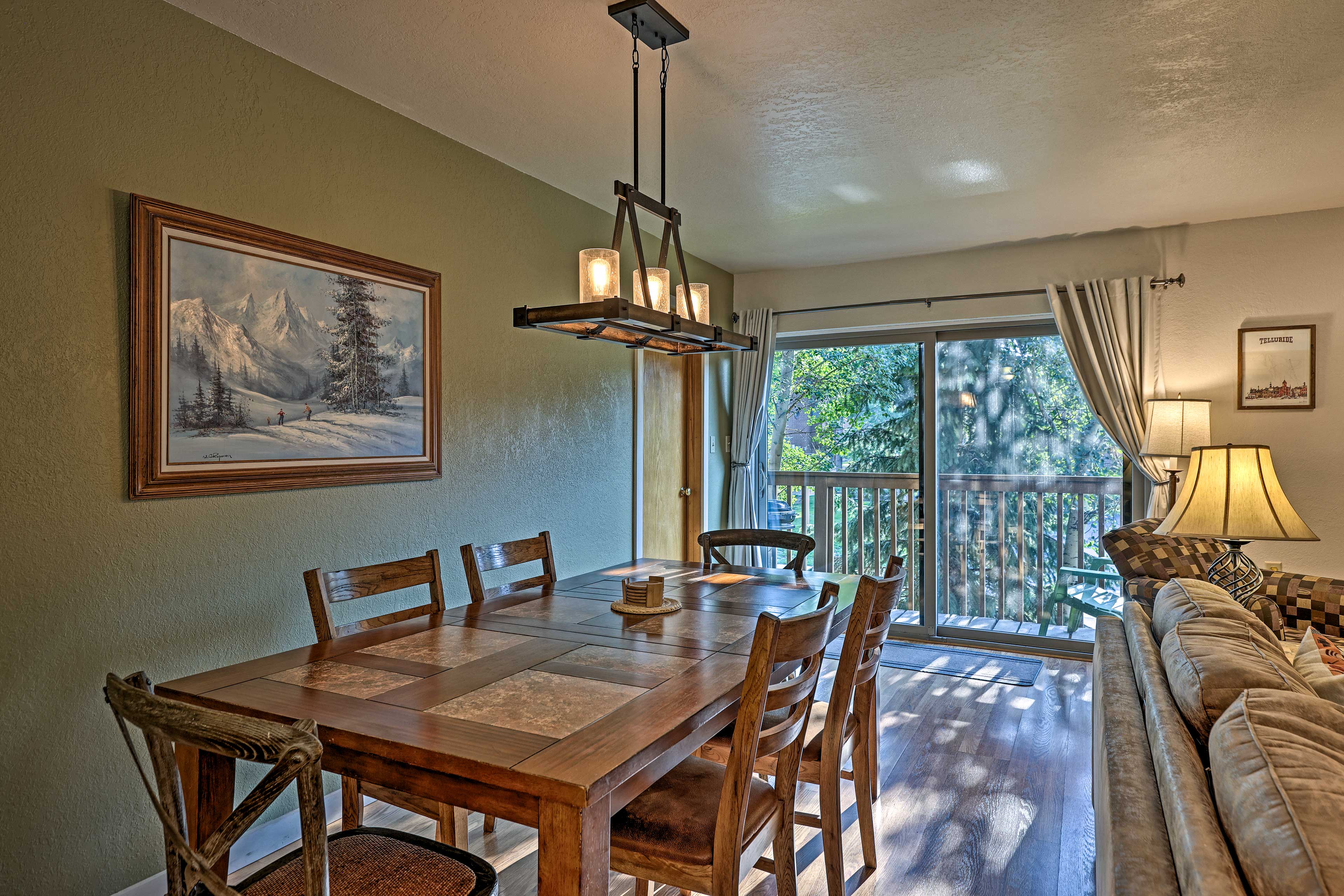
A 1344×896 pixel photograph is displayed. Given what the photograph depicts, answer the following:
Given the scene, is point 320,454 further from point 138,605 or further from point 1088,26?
point 1088,26

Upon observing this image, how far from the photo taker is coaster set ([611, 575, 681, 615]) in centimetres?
232

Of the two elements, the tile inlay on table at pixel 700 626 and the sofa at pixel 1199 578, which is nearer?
the tile inlay on table at pixel 700 626

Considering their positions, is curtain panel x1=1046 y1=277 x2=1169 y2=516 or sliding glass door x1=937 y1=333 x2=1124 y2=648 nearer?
curtain panel x1=1046 y1=277 x2=1169 y2=516

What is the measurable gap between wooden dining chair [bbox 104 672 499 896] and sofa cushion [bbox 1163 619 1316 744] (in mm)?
1314

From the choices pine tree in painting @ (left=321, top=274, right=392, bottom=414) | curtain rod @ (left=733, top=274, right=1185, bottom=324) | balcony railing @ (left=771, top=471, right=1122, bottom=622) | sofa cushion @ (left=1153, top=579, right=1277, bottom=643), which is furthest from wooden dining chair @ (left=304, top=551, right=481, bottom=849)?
curtain rod @ (left=733, top=274, right=1185, bottom=324)

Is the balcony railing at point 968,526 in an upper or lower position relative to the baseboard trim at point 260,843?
upper

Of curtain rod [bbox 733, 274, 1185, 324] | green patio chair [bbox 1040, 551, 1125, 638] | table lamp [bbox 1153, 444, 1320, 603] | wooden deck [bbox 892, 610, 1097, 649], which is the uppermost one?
curtain rod [bbox 733, 274, 1185, 324]

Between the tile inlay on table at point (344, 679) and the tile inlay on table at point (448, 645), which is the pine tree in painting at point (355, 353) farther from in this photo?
the tile inlay on table at point (344, 679)

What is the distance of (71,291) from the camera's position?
6.57 feet

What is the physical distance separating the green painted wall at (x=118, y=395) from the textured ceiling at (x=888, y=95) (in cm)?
20

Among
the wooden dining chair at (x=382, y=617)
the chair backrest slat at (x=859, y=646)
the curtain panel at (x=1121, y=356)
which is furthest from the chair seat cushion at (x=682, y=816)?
the curtain panel at (x=1121, y=356)

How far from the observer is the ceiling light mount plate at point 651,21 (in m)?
2.16

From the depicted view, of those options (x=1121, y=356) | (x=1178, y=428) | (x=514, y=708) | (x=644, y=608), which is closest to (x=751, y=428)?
(x=1121, y=356)

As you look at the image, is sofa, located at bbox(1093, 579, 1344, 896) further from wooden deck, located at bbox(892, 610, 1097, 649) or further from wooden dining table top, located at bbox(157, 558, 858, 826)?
wooden deck, located at bbox(892, 610, 1097, 649)
